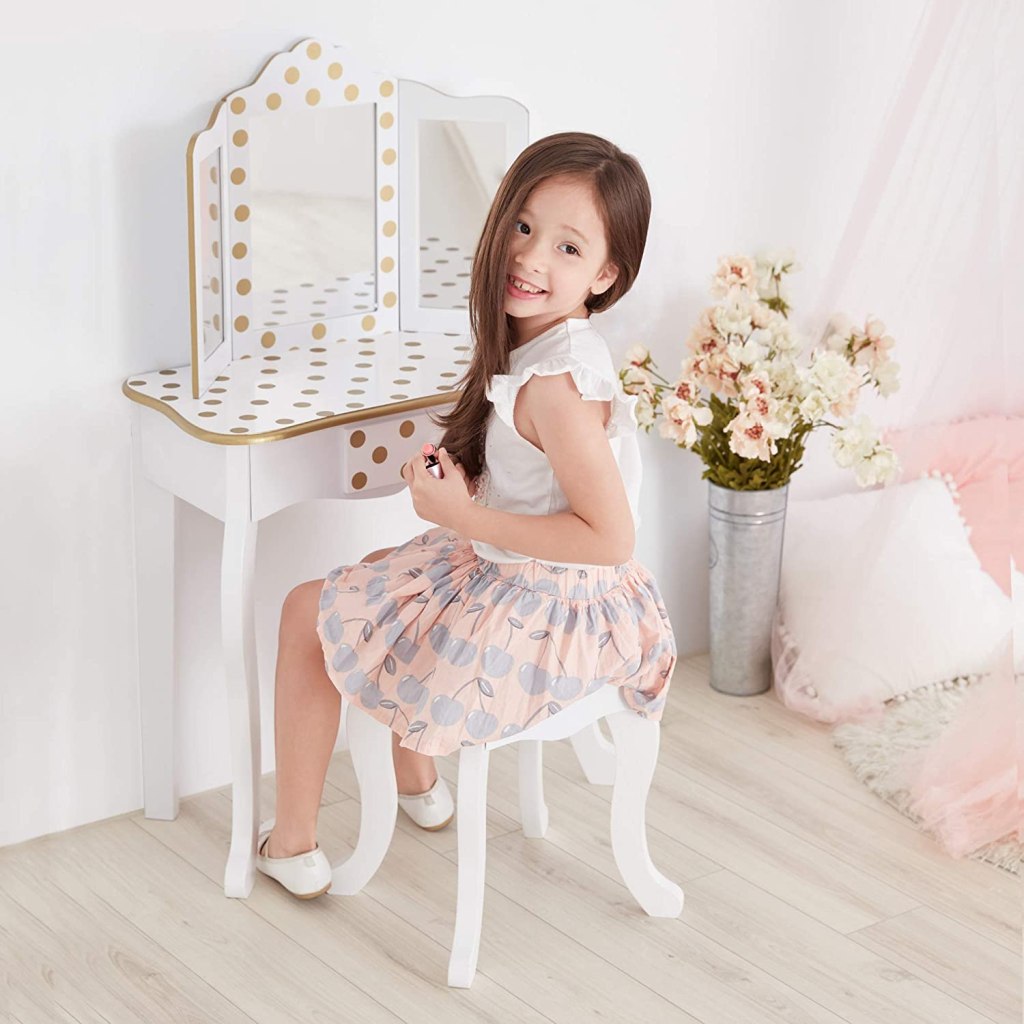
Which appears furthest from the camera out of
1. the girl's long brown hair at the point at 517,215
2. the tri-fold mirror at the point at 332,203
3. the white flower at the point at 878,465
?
the white flower at the point at 878,465

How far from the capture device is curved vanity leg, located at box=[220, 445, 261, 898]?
6.88ft

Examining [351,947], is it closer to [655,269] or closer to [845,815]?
[845,815]

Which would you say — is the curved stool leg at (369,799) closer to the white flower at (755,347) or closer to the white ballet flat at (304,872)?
the white ballet flat at (304,872)

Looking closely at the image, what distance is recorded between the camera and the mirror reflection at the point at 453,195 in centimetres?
244

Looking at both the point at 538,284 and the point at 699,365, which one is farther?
the point at 699,365

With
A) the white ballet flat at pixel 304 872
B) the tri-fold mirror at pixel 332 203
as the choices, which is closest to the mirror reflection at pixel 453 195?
the tri-fold mirror at pixel 332 203

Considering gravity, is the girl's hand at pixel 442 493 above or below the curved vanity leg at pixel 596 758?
above

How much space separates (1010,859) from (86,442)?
152 cm

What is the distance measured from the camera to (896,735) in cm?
267

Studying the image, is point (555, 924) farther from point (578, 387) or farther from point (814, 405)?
point (814, 405)

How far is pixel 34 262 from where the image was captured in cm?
213

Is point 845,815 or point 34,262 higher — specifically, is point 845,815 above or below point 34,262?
below

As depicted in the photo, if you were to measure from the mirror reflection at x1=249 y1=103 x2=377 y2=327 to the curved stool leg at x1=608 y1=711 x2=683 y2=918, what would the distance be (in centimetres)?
82

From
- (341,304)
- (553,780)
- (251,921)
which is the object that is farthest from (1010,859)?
(341,304)
